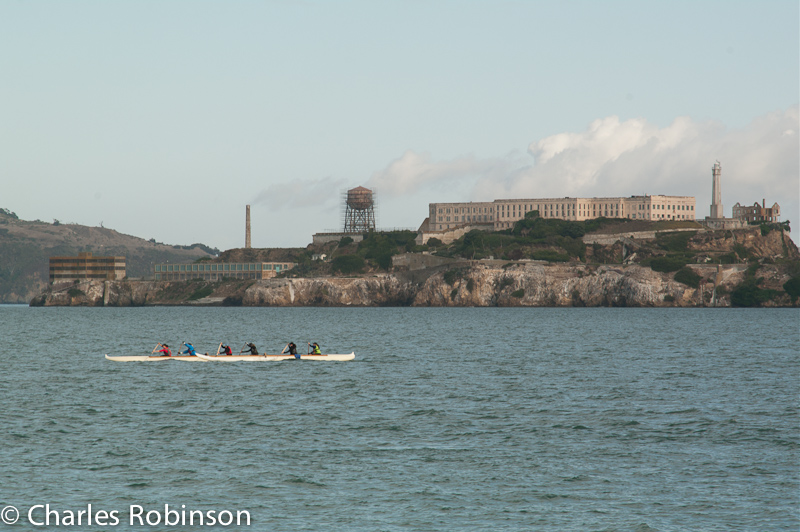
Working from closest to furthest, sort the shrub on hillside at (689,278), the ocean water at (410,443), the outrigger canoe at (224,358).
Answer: the ocean water at (410,443)
the outrigger canoe at (224,358)
the shrub on hillside at (689,278)

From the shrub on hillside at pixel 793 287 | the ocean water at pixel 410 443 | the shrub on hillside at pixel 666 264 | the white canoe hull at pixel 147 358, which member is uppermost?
the shrub on hillside at pixel 666 264

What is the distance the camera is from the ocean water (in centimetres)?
2483

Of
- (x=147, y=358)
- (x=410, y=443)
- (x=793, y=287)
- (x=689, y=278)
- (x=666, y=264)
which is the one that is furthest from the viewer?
(x=666, y=264)

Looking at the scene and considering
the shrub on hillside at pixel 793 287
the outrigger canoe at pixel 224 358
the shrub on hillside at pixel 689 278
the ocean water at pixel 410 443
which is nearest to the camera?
the ocean water at pixel 410 443

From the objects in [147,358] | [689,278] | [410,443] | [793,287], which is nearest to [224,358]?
[147,358]

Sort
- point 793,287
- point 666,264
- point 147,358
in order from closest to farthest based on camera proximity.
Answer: point 147,358
point 793,287
point 666,264

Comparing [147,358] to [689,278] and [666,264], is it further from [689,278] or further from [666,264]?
[666,264]

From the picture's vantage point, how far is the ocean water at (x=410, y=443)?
81.5 feet

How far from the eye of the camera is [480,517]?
24.3 metres

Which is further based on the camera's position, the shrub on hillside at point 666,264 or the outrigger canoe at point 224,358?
the shrub on hillside at point 666,264

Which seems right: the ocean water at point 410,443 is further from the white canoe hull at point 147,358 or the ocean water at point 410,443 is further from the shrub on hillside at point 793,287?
the shrub on hillside at point 793,287

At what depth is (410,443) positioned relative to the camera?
1339 inches

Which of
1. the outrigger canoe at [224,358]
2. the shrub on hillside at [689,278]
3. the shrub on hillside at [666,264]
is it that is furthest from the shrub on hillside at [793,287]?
the outrigger canoe at [224,358]

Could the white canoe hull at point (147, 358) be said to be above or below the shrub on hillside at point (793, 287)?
A: below
